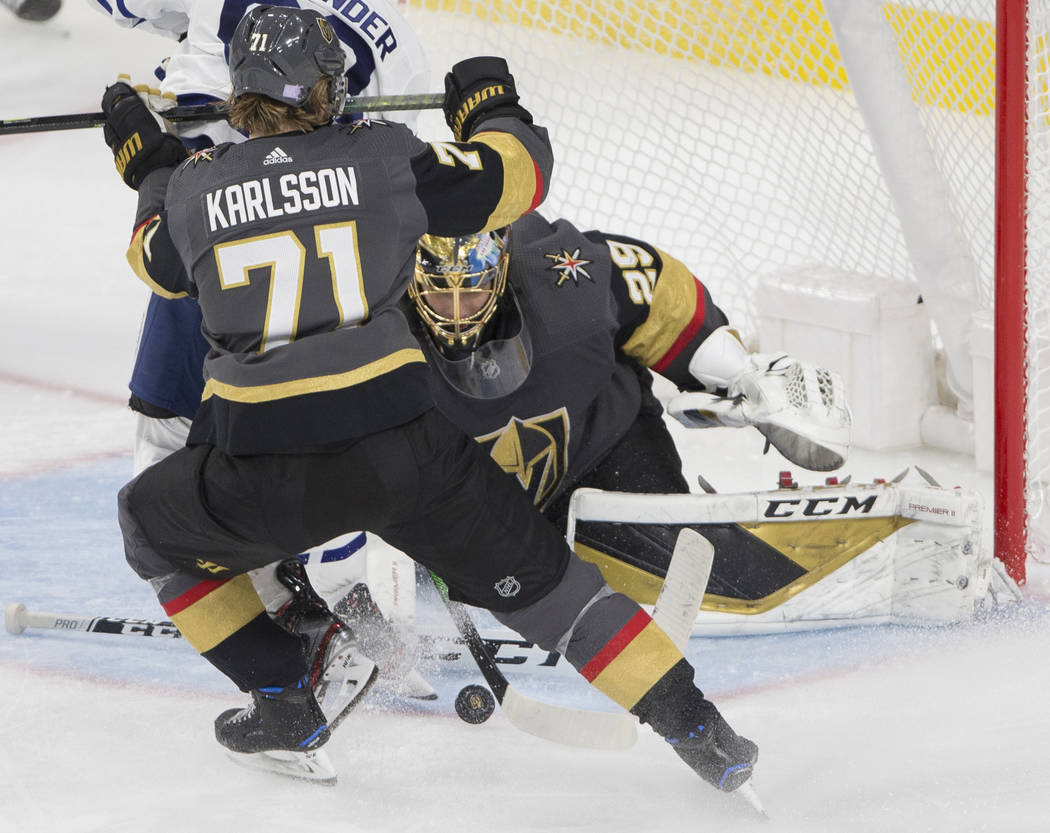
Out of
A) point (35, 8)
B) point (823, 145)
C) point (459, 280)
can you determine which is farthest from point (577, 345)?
point (35, 8)

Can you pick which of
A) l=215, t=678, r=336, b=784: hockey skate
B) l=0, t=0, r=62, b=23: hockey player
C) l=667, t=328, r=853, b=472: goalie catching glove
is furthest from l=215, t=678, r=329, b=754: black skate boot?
l=0, t=0, r=62, b=23: hockey player

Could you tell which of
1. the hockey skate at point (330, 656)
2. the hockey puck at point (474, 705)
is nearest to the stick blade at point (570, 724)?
the hockey puck at point (474, 705)

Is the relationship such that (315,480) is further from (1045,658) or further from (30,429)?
(30,429)

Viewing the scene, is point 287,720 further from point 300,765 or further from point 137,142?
point 137,142

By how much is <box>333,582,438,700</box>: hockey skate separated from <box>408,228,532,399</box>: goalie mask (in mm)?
417

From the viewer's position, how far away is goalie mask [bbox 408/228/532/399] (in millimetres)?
2332

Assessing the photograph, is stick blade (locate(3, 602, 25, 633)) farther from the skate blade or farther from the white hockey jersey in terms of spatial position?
the white hockey jersey

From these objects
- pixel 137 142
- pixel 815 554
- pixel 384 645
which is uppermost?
pixel 137 142

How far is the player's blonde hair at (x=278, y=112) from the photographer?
189 centimetres

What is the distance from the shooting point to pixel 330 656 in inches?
90.2

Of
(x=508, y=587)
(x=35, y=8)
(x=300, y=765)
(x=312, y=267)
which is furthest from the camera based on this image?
(x=35, y=8)

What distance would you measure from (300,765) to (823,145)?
2.23 meters

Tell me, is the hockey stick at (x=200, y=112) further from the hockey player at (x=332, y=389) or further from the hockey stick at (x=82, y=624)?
the hockey stick at (x=82, y=624)

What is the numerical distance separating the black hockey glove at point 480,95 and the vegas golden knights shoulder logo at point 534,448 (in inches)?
23.0
